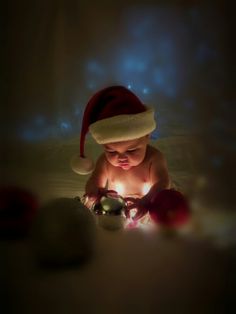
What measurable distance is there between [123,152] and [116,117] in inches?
2.9

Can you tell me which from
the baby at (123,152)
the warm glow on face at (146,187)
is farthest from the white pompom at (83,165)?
the warm glow on face at (146,187)

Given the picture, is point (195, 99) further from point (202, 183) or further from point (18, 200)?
point (18, 200)

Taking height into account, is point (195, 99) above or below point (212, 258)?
above

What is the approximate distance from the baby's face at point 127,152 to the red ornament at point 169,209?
4.0 inches

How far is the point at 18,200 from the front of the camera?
823 mm

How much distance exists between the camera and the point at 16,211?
800mm

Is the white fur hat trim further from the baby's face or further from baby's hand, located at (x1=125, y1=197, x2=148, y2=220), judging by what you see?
baby's hand, located at (x1=125, y1=197, x2=148, y2=220)

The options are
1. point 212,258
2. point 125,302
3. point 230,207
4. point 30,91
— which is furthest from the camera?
point 30,91

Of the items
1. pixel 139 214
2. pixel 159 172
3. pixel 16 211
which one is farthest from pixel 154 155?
pixel 16 211

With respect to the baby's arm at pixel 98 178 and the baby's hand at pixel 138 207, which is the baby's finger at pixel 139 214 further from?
the baby's arm at pixel 98 178

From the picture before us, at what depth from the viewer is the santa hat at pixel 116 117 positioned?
2.76ft

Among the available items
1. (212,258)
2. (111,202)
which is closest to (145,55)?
(111,202)

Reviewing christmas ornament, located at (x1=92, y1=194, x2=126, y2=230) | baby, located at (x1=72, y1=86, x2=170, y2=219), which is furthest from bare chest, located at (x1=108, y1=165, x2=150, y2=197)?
christmas ornament, located at (x1=92, y1=194, x2=126, y2=230)

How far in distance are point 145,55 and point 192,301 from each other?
54cm
